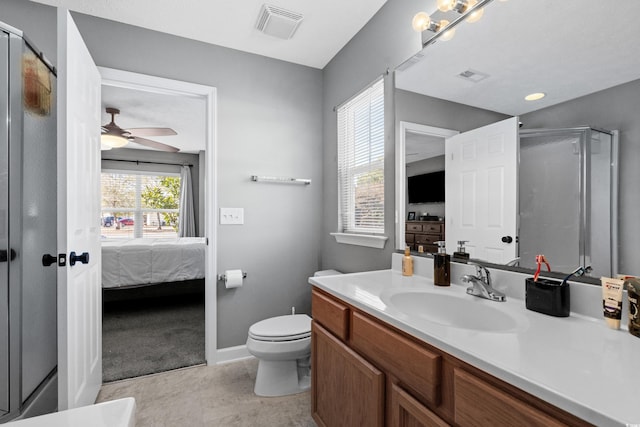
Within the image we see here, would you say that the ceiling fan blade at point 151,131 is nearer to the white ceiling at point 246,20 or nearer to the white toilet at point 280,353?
the white ceiling at point 246,20

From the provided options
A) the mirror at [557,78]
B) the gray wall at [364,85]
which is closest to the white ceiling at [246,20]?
the gray wall at [364,85]

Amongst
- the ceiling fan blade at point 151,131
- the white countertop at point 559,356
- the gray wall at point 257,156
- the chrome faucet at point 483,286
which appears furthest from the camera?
the ceiling fan blade at point 151,131

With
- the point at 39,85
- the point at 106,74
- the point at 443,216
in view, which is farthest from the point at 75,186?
the point at 443,216

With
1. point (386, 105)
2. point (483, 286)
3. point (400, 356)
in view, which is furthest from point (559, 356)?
point (386, 105)

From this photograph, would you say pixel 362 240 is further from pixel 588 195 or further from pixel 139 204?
pixel 139 204

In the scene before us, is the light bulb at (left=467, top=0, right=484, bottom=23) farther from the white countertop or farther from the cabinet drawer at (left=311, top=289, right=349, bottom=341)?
the cabinet drawer at (left=311, top=289, right=349, bottom=341)

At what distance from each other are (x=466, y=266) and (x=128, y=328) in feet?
10.3

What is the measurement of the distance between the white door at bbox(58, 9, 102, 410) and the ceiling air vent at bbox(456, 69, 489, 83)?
181 cm

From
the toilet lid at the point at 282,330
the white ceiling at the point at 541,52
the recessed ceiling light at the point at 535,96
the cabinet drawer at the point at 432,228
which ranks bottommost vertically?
the toilet lid at the point at 282,330

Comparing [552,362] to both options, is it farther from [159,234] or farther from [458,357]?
[159,234]

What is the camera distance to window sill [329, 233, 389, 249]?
6.37 ft

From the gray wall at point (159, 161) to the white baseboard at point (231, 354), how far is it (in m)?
4.39

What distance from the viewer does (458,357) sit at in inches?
28.8

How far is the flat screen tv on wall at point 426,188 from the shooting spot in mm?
1530
